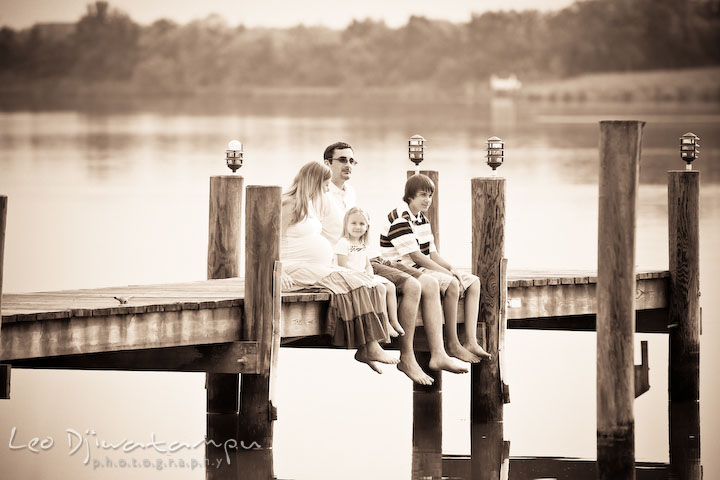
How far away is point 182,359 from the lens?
8930 mm

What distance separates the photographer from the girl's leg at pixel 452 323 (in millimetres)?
9484

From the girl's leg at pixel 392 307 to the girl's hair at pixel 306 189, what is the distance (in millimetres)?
714

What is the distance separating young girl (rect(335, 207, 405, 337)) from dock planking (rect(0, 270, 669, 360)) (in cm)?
30

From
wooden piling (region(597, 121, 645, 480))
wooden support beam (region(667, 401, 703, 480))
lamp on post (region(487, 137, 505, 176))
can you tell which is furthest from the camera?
lamp on post (region(487, 137, 505, 176))

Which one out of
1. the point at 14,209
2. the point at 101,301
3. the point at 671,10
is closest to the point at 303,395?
the point at 101,301

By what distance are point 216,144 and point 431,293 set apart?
31.7 metres

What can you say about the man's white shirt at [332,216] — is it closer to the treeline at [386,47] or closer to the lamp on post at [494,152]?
the lamp on post at [494,152]

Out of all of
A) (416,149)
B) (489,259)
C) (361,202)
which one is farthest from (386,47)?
(489,259)

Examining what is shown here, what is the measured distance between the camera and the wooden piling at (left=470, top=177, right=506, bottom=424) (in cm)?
981

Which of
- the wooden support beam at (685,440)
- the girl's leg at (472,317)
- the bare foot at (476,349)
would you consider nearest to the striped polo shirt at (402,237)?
the girl's leg at (472,317)

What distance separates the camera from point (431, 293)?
931 centimetres

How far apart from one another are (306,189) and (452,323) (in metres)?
1.29

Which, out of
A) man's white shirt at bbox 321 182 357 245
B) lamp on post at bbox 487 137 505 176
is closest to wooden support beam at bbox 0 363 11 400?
man's white shirt at bbox 321 182 357 245

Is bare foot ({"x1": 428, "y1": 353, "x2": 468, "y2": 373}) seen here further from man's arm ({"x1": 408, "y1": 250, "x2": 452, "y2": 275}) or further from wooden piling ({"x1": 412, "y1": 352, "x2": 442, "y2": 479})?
wooden piling ({"x1": 412, "y1": 352, "x2": 442, "y2": 479})
